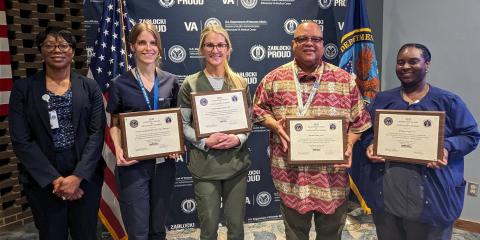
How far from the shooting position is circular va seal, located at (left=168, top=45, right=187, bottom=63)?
3.44 m

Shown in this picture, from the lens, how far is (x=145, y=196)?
228 centimetres

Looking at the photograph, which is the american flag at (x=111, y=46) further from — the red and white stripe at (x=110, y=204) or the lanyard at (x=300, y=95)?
the lanyard at (x=300, y=95)

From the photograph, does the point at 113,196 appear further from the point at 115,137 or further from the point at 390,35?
the point at 390,35

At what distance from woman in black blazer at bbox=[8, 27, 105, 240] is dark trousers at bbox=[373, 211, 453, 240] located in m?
1.74

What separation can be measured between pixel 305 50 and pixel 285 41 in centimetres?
157

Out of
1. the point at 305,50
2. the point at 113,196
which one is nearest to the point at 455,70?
the point at 305,50

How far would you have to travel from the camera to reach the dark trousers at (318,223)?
2262 mm

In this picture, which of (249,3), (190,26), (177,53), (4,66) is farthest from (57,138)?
(249,3)

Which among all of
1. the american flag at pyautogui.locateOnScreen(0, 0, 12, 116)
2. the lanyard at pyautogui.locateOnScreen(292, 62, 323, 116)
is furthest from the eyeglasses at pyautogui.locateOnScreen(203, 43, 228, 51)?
the american flag at pyautogui.locateOnScreen(0, 0, 12, 116)

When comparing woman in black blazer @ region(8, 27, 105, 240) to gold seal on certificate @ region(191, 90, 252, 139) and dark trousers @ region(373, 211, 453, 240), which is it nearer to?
gold seal on certificate @ region(191, 90, 252, 139)

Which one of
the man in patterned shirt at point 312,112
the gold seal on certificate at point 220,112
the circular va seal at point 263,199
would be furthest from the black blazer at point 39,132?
the circular va seal at point 263,199

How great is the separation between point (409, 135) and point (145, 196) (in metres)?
1.59

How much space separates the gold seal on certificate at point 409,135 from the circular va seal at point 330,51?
1.72 meters

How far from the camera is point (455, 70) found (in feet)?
11.5
